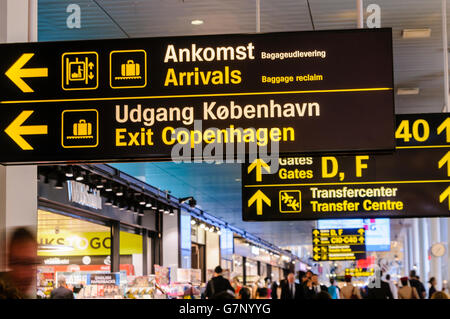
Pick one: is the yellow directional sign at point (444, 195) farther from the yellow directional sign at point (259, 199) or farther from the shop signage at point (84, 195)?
the shop signage at point (84, 195)

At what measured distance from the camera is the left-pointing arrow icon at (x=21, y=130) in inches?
189

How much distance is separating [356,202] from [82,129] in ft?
12.5

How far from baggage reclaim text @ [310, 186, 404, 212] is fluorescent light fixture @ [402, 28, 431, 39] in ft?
6.85

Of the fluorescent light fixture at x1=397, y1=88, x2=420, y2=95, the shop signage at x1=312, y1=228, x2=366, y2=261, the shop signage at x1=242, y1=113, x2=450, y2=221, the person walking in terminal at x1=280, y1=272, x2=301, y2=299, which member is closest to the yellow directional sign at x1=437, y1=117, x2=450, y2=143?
the shop signage at x1=242, y1=113, x2=450, y2=221

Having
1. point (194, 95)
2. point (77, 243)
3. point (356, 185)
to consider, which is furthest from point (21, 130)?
point (77, 243)

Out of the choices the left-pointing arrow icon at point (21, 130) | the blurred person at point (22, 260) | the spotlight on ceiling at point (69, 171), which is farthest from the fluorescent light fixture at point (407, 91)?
the blurred person at point (22, 260)

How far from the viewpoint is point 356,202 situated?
25.5ft

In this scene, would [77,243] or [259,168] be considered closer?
[259,168]

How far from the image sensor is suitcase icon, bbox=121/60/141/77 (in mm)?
4863

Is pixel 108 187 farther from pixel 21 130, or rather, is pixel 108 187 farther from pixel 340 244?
pixel 21 130

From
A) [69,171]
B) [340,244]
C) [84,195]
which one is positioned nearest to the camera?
[69,171]

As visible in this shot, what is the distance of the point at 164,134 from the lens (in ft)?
15.5

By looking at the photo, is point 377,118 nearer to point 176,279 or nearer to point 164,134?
point 164,134

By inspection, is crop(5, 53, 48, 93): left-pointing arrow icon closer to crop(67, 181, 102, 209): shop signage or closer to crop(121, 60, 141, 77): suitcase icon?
crop(121, 60, 141, 77): suitcase icon
